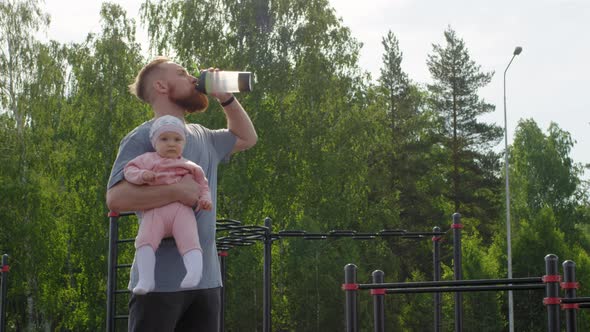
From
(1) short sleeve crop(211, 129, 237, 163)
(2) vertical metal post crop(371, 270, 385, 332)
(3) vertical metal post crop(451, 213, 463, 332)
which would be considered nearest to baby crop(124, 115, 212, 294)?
(1) short sleeve crop(211, 129, 237, 163)

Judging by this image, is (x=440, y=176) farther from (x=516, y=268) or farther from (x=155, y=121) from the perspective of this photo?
(x=155, y=121)

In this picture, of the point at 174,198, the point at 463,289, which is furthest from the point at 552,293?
the point at 174,198

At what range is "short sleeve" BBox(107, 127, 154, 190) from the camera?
2.98 m

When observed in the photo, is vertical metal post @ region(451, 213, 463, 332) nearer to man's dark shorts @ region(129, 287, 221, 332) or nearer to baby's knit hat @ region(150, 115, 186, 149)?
man's dark shorts @ region(129, 287, 221, 332)

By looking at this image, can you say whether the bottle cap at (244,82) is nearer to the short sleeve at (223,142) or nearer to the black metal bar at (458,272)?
the short sleeve at (223,142)

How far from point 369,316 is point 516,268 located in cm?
648

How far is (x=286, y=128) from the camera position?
23.1m

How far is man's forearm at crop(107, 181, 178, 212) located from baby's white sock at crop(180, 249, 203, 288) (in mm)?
185

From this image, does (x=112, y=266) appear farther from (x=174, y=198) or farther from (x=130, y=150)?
(x=174, y=198)

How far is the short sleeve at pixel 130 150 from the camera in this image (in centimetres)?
298

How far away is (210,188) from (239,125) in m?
0.29

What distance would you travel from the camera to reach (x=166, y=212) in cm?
287

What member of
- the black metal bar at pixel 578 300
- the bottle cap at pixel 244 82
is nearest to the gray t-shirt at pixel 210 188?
the bottle cap at pixel 244 82

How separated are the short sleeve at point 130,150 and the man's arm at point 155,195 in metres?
0.08
